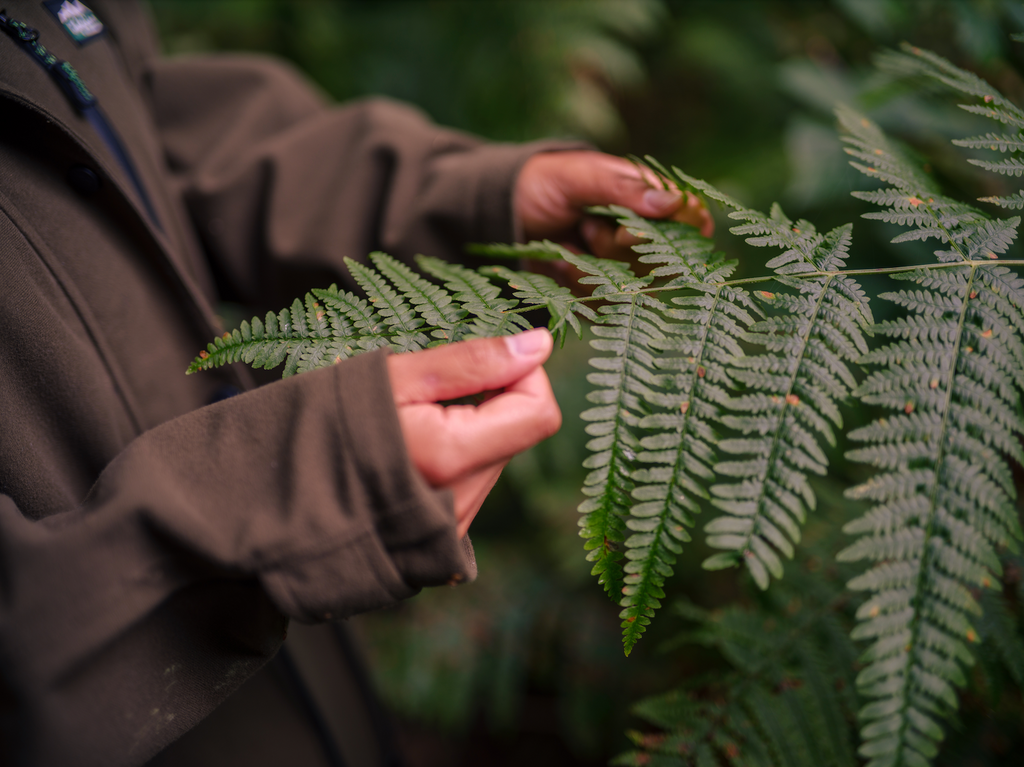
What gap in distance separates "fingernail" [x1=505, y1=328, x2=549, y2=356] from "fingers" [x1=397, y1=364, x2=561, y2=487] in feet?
0.21

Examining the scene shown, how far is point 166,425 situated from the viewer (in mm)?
718

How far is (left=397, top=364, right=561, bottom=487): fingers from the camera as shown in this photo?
68 cm

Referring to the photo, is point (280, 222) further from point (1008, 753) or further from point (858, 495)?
point (1008, 753)

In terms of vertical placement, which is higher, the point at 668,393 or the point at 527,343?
the point at 527,343

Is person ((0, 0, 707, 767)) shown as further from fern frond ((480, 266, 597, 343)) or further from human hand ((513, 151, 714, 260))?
fern frond ((480, 266, 597, 343))

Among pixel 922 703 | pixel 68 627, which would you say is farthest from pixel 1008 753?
pixel 68 627

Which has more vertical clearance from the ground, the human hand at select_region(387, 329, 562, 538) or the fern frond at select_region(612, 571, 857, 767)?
the human hand at select_region(387, 329, 562, 538)

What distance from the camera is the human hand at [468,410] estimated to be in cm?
68

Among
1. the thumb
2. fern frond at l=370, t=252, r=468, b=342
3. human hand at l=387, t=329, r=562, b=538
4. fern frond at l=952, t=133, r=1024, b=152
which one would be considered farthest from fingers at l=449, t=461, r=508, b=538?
fern frond at l=952, t=133, r=1024, b=152

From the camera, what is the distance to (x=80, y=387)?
0.94 metres

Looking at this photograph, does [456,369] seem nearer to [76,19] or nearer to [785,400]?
[785,400]

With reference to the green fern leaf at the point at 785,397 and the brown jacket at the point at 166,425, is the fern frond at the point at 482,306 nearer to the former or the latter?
the brown jacket at the point at 166,425

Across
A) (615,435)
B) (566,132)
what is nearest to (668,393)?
(615,435)

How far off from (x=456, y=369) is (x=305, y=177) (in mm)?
1074
